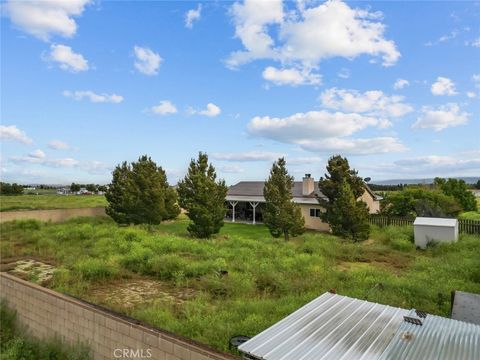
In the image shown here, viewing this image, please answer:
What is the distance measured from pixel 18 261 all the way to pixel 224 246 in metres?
7.49

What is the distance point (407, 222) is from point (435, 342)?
16.2 m

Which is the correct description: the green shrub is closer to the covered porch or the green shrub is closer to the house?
the house

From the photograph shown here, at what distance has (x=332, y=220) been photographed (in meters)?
16.7

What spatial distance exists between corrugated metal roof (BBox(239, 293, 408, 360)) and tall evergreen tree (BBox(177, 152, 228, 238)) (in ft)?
39.1

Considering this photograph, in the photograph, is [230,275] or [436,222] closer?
[230,275]

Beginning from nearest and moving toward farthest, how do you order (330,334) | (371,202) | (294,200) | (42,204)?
(330,334), (294,200), (371,202), (42,204)

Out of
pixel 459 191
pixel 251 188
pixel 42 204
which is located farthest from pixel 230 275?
pixel 42 204

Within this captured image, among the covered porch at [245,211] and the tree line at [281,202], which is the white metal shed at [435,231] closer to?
the tree line at [281,202]

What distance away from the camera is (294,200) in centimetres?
2247

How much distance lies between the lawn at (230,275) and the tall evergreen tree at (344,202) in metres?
1.17

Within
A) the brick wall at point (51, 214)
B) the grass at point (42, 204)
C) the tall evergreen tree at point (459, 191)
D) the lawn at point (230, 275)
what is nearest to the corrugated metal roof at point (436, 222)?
the lawn at point (230, 275)

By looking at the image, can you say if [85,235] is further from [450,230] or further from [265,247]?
[450,230]

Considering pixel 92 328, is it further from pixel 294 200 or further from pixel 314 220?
pixel 294 200
